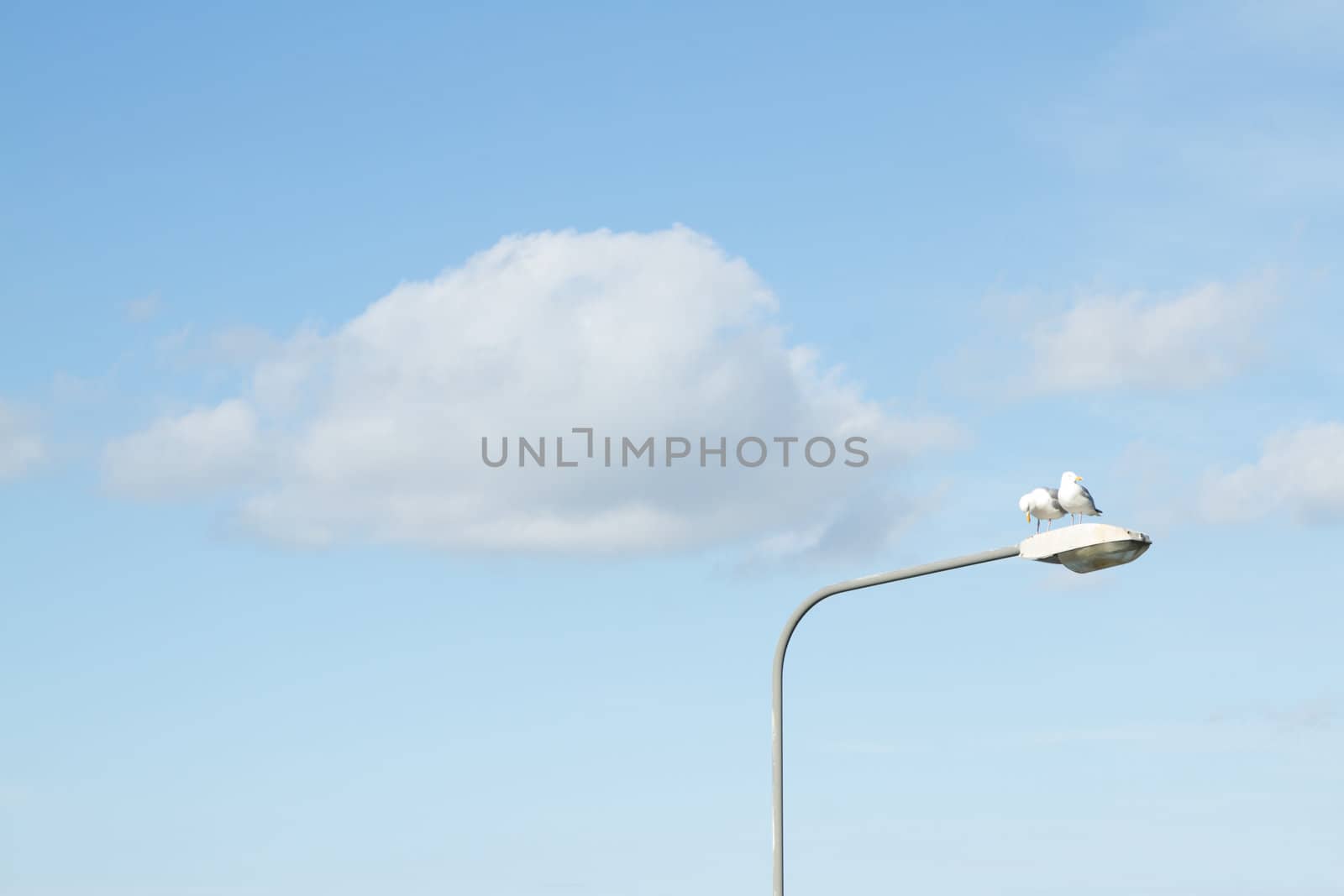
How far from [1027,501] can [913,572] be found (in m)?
1.41

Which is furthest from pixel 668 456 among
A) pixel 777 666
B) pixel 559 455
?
pixel 777 666

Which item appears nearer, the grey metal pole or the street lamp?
the street lamp

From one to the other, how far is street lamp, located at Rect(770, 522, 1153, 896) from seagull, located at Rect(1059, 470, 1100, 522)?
106 centimetres

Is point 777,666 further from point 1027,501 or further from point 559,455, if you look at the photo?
point 559,455

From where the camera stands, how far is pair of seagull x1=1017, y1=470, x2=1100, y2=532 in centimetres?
1523

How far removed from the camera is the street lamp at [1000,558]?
13.9 metres

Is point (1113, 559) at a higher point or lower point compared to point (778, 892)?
higher

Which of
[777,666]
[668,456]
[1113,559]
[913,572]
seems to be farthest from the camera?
[668,456]

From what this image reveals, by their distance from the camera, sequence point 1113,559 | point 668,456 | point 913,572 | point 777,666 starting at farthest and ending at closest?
point 668,456, point 777,666, point 913,572, point 1113,559

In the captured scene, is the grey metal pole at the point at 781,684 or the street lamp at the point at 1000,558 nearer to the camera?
the street lamp at the point at 1000,558

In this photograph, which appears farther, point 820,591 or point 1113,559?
point 820,591

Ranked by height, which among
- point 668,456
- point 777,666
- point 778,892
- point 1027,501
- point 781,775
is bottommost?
point 778,892

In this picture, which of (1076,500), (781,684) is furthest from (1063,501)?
(781,684)

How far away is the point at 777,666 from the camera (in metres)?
16.5
